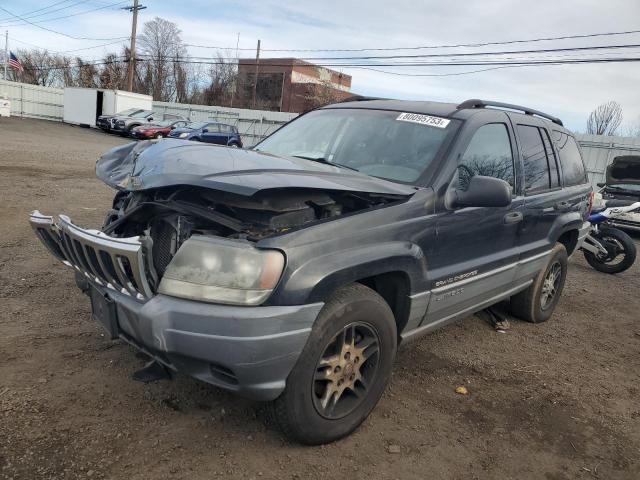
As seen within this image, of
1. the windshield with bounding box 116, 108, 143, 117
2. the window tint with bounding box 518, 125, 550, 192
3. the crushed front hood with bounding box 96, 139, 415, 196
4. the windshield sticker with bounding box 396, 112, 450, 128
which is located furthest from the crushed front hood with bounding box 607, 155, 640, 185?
the windshield with bounding box 116, 108, 143, 117

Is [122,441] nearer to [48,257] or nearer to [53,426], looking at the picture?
[53,426]

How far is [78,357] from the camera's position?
11.1 feet

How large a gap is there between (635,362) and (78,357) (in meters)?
4.49

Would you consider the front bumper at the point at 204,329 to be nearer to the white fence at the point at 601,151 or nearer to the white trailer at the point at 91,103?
the white fence at the point at 601,151

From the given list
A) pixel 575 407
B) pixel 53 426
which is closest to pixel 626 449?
pixel 575 407

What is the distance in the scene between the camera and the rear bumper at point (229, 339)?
2227 mm

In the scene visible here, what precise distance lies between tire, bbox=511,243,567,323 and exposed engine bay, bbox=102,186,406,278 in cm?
266

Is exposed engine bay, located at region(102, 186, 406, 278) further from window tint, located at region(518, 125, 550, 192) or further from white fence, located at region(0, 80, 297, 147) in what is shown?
white fence, located at region(0, 80, 297, 147)

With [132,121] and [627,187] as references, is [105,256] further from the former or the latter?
[132,121]

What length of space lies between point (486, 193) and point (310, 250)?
125 cm

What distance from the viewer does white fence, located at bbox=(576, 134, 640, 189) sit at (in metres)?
17.7

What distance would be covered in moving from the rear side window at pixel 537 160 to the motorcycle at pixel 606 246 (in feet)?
11.4

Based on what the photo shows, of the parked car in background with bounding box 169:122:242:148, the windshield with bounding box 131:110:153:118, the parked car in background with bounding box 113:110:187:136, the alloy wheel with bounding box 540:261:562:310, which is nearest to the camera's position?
the alloy wheel with bounding box 540:261:562:310

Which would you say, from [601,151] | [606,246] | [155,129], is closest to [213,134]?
[155,129]
